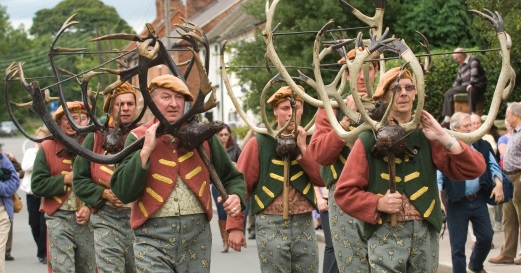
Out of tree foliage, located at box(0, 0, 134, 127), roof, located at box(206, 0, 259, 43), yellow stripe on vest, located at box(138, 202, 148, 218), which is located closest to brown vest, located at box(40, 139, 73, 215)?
yellow stripe on vest, located at box(138, 202, 148, 218)

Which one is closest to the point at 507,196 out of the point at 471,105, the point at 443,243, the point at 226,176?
the point at 443,243

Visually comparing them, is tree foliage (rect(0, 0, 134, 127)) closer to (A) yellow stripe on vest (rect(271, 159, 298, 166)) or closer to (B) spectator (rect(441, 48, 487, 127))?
(B) spectator (rect(441, 48, 487, 127))

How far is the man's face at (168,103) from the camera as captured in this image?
7523 mm

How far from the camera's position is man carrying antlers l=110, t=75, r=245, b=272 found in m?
7.43

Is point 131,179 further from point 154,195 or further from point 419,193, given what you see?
point 419,193

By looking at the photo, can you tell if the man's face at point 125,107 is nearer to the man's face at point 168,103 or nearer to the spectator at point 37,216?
the man's face at point 168,103

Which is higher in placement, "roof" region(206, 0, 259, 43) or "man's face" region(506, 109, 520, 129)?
"roof" region(206, 0, 259, 43)

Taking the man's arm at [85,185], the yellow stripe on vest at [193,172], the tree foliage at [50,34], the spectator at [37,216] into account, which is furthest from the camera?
the tree foliage at [50,34]

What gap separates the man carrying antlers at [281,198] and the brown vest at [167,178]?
4.68 feet

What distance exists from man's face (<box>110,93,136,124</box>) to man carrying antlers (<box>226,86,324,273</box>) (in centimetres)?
108

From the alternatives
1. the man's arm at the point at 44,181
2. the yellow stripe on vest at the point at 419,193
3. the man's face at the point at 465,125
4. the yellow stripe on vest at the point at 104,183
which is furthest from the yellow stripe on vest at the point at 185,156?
the man's face at the point at 465,125

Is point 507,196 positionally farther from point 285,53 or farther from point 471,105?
point 285,53

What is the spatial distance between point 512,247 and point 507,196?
62.8 inches

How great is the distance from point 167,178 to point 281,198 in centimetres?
179
